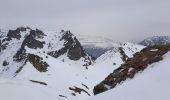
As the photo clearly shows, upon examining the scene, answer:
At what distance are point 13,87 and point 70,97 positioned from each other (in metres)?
124

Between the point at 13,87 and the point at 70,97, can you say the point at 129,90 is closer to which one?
the point at 13,87

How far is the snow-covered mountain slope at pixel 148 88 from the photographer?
2933 centimetres

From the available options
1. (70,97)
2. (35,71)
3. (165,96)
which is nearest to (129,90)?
(165,96)

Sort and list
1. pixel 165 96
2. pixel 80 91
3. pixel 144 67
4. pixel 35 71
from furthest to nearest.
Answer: pixel 35 71
pixel 80 91
pixel 144 67
pixel 165 96

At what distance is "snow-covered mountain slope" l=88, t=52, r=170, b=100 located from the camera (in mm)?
29328

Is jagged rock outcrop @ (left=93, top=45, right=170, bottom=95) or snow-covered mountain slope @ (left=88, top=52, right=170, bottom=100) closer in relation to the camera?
snow-covered mountain slope @ (left=88, top=52, right=170, bottom=100)

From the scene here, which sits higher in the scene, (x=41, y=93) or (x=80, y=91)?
(x=41, y=93)

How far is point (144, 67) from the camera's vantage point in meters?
43.2

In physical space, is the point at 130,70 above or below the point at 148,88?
below

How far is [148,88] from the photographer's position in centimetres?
3117

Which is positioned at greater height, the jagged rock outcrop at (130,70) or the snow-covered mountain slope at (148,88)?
the snow-covered mountain slope at (148,88)

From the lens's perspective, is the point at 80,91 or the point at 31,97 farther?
the point at 80,91

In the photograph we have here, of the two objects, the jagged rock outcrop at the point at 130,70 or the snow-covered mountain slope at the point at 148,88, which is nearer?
the snow-covered mountain slope at the point at 148,88

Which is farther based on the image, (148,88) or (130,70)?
(130,70)
